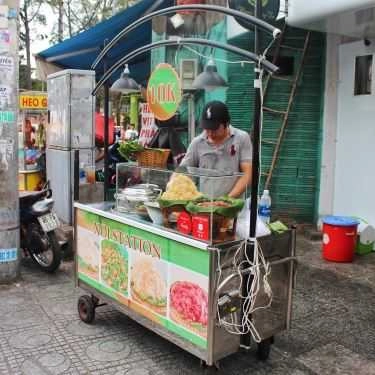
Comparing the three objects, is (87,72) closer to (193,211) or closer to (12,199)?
(12,199)

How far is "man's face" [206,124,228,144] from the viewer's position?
3834 mm

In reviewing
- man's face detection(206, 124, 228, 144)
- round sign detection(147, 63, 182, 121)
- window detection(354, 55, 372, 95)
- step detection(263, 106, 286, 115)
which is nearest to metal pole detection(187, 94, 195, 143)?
round sign detection(147, 63, 182, 121)

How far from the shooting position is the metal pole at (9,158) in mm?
4680

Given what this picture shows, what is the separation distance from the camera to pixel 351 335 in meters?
3.79

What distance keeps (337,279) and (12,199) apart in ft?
11.2

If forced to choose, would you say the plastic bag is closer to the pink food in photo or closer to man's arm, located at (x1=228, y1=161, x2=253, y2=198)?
man's arm, located at (x1=228, y1=161, x2=253, y2=198)

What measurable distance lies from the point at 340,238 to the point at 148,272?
2.99 m

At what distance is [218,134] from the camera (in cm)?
390

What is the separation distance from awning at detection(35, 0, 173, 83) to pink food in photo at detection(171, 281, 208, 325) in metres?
5.20

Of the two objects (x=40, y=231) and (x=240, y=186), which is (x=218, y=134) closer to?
(x=240, y=186)

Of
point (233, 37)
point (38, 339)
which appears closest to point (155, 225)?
point (38, 339)

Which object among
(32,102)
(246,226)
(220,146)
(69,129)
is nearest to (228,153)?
(220,146)

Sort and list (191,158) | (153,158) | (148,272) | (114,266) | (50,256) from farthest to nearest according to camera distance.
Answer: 1. (50,256)
2. (191,158)
3. (153,158)
4. (114,266)
5. (148,272)

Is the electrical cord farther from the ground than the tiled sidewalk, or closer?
farther from the ground
